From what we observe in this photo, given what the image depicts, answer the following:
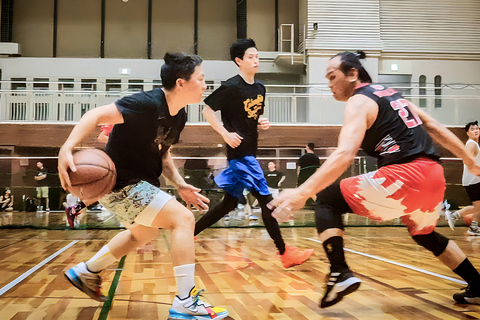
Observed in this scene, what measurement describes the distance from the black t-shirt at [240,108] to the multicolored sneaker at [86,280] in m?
1.46

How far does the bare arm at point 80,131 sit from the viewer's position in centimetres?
184

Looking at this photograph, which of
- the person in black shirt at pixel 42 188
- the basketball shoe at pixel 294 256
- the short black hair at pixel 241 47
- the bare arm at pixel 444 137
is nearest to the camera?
the bare arm at pixel 444 137

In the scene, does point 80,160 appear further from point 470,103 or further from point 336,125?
point 470,103

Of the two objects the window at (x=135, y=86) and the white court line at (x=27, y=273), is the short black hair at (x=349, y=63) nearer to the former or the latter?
the white court line at (x=27, y=273)

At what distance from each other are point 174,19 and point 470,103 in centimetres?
1086

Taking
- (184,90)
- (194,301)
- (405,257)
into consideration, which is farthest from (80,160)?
(405,257)

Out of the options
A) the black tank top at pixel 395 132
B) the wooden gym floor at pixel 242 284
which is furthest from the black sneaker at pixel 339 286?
the black tank top at pixel 395 132

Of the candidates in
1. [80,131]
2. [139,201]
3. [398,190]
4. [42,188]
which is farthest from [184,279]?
[42,188]

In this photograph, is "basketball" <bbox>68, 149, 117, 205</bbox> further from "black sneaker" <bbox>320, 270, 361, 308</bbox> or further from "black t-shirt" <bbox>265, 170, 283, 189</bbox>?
"black t-shirt" <bbox>265, 170, 283, 189</bbox>

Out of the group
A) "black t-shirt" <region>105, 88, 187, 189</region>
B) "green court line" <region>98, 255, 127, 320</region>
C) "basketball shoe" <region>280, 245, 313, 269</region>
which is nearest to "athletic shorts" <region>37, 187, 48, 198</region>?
"green court line" <region>98, 255, 127, 320</region>

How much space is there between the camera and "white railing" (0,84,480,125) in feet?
41.1

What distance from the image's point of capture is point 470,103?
12695 mm

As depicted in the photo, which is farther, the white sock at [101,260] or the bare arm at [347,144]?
the white sock at [101,260]

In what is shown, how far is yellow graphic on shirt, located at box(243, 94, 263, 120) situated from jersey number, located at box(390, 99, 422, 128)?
1.48 meters
